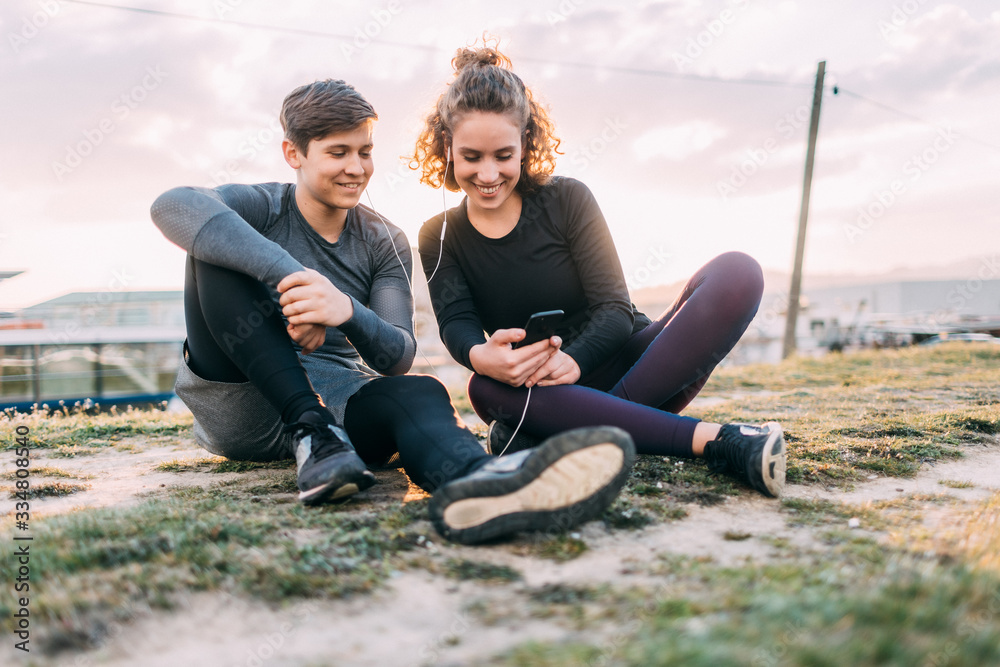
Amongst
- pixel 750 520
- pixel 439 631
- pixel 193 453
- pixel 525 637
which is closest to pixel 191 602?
pixel 439 631

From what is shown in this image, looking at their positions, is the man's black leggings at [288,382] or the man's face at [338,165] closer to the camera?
the man's black leggings at [288,382]

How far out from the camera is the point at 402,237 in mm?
2316

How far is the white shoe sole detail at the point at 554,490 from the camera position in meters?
1.32

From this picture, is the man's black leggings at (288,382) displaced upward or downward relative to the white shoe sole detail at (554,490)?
upward

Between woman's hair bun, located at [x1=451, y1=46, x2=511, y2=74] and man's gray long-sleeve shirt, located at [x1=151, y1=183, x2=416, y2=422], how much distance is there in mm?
651

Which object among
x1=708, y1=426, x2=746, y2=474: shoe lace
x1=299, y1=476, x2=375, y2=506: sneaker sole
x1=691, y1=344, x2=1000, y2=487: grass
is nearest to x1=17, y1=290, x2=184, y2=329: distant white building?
x1=691, y1=344, x2=1000, y2=487: grass

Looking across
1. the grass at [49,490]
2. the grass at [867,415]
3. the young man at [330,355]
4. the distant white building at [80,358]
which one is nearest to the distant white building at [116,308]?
the distant white building at [80,358]

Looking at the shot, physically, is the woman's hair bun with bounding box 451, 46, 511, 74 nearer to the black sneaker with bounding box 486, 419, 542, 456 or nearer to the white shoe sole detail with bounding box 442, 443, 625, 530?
the black sneaker with bounding box 486, 419, 542, 456

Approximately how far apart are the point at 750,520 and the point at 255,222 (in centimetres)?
179

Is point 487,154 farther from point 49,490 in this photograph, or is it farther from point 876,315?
point 876,315

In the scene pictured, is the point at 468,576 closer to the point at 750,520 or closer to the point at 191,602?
the point at 191,602

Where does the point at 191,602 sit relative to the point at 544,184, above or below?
below

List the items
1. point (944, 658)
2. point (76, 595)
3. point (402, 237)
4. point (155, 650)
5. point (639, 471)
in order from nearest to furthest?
point (944, 658) → point (155, 650) → point (76, 595) → point (639, 471) → point (402, 237)

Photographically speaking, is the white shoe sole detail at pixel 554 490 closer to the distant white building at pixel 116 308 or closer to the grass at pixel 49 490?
the grass at pixel 49 490
